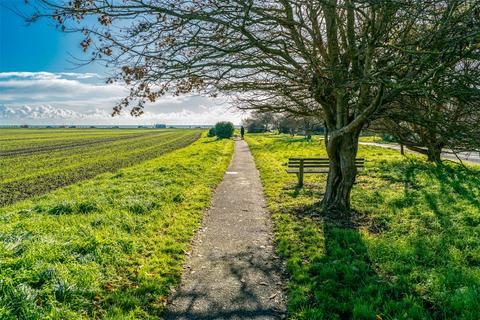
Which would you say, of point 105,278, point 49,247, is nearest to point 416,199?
point 105,278

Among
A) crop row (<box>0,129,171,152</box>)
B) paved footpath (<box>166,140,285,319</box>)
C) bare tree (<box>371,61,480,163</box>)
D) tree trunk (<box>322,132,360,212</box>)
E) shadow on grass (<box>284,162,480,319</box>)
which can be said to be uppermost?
bare tree (<box>371,61,480,163</box>)

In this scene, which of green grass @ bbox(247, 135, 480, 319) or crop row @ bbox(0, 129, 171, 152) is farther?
crop row @ bbox(0, 129, 171, 152)

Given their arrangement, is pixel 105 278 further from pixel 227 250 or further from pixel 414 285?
pixel 414 285

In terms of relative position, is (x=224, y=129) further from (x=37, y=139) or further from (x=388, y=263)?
(x=388, y=263)

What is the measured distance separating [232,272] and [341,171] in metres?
4.59

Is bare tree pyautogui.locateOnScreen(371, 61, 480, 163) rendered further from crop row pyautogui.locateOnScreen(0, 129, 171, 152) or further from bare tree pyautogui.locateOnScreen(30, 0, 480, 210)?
crop row pyautogui.locateOnScreen(0, 129, 171, 152)

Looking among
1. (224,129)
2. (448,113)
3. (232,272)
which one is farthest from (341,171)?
(224,129)

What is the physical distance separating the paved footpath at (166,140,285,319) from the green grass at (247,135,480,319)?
1.11ft

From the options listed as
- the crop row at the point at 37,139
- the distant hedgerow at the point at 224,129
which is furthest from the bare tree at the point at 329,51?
the distant hedgerow at the point at 224,129

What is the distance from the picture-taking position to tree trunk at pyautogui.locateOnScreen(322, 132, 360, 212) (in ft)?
26.7

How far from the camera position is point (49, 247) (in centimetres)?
529

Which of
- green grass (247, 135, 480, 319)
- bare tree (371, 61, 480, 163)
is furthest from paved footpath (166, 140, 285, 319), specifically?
bare tree (371, 61, 480, 163)

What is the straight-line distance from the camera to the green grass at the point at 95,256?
4035 millimetres

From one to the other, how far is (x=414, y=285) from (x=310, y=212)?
419 centimetres
